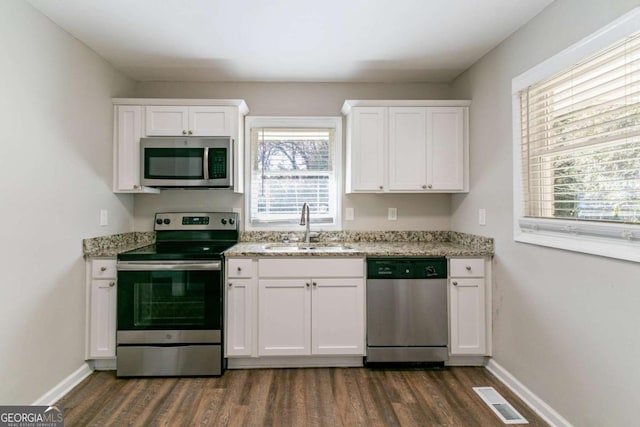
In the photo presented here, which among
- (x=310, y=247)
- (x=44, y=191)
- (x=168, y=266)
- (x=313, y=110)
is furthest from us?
(x=313, y=110)

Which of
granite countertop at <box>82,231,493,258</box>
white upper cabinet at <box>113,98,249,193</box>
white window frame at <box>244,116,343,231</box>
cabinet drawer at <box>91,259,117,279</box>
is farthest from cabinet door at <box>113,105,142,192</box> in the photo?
white window frame at <box>244,116,343,231</box>

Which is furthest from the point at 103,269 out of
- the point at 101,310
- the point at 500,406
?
the point at 500,406

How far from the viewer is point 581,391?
181 cm

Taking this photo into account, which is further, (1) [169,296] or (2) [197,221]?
(2) [197,221]

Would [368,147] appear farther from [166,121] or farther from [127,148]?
[127,148]

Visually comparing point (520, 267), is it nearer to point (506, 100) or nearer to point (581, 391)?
point (581, 391)

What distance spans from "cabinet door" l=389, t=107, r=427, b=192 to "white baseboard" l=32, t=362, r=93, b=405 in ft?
9.16

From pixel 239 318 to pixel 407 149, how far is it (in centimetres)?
199

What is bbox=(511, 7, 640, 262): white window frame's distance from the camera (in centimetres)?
155

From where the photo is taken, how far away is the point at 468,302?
2.66 m

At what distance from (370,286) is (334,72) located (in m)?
1.90

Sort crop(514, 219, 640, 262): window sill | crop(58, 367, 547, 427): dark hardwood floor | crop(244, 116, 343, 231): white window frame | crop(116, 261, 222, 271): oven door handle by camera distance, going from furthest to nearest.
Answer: crop(244, 116, 343, 231): white window frame → crop(116, 261, 222, 271): oven door handle → crop(58, 367, 547, 427): dark hardwood floor → crop(514, 219, 640, 262): window sill

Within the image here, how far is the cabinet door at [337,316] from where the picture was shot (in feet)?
8.65

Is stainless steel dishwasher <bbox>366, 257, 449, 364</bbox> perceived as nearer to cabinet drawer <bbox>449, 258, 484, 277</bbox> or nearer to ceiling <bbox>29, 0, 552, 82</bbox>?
cabinet drawer <bbox>449, 258, 484, 277</bbox>
